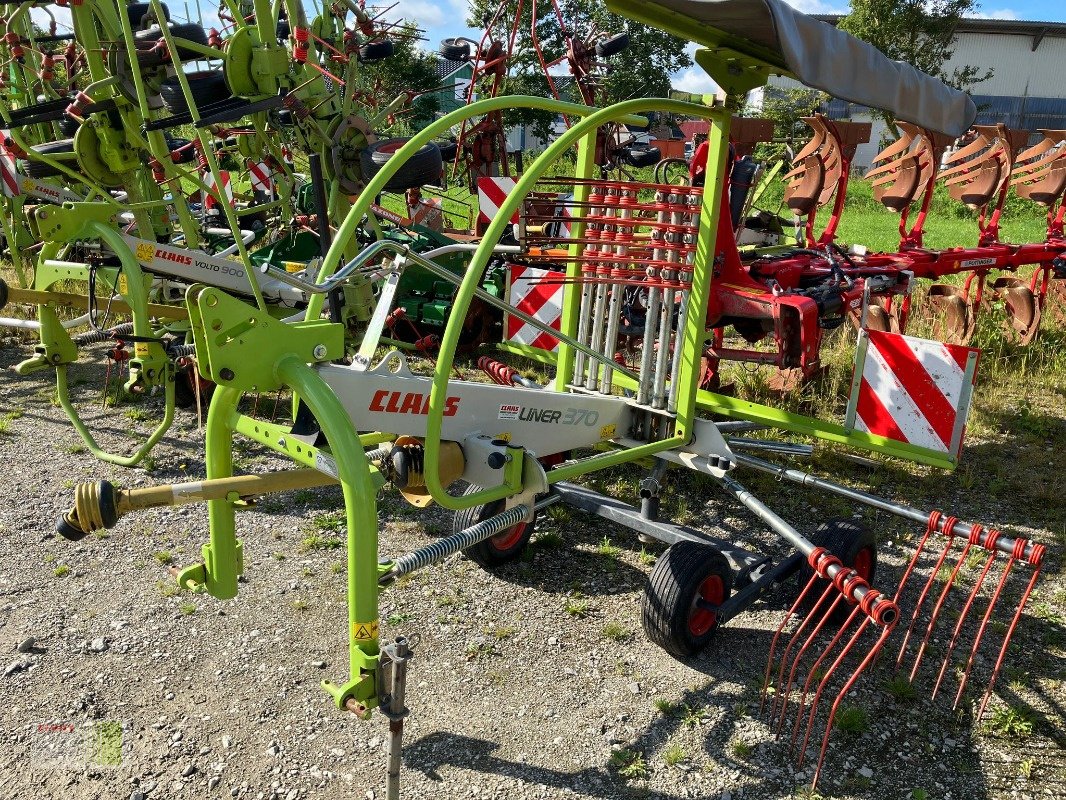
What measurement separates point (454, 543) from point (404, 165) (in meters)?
2.49

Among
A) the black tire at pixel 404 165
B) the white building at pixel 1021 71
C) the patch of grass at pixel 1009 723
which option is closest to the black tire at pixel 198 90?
the black tire at pixel 404 165

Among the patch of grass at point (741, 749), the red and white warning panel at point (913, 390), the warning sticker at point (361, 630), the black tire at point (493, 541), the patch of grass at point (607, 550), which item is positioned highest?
the red and white warning panel at point (913, 390)

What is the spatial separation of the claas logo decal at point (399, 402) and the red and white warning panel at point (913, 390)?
2024 millimetres

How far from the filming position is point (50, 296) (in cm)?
477

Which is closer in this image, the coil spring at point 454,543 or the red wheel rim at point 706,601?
the coil spring at point 454,543

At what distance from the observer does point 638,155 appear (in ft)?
22.0

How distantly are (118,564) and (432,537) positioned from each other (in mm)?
1325

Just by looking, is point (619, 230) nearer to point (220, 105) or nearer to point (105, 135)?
point (220, 105)

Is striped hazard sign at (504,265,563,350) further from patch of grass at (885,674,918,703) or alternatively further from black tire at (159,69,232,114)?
patch of grass at (885,674,918,703)

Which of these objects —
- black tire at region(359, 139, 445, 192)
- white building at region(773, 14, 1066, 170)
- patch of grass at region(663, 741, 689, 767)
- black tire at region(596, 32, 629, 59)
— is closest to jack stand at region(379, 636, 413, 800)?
patch of grass at region(663, 741, 689, 767)

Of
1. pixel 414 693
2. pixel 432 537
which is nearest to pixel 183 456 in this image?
pixel 432 537

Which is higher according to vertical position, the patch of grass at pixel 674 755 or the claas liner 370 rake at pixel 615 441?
the claas liner 370 rake at pixel 615 441

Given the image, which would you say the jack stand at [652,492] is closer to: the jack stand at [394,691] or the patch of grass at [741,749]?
the patch of grass at [741,749]

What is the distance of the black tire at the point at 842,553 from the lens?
3232 millimetres
